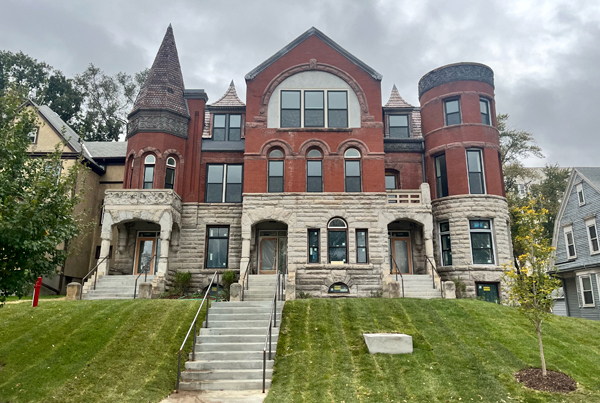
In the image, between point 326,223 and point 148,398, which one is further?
point 326,223

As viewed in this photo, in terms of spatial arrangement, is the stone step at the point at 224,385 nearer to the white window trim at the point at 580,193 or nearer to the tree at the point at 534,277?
the tree at the point at 534,277

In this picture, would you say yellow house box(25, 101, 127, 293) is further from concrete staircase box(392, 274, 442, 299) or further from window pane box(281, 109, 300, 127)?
concrete staircase box(392, 274, 442, 299)

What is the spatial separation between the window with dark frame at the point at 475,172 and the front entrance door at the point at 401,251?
4.01 m

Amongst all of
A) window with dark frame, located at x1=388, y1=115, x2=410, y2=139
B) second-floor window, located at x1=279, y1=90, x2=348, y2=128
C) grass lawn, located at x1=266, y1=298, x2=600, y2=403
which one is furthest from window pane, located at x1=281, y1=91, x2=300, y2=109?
grass lawn, located at x1=266, y1=298, x2=600, y2=403

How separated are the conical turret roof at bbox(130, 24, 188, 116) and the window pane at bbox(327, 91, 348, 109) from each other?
771 cm

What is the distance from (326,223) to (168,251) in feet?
24.8

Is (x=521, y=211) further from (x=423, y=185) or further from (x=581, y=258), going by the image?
(x=581, y=258)

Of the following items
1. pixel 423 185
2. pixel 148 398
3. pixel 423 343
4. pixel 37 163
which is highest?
pixel 423 185

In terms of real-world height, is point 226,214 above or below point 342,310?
above

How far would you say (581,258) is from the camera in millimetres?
26891

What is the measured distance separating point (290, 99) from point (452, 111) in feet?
27.6

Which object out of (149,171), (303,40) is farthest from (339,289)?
(303,40)

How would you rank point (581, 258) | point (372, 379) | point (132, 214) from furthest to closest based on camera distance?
point (581, 258) → point (132, 214) → point (372, 379)

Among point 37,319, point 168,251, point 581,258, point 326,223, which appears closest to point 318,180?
point 326,223
